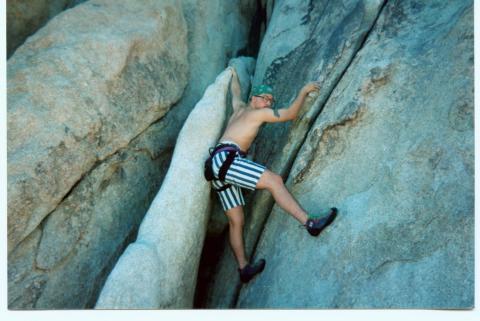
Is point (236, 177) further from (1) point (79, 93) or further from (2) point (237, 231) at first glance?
(1) point (79, 93)

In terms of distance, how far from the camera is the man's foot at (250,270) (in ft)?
13.8

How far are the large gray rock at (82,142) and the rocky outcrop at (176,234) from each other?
0.47m

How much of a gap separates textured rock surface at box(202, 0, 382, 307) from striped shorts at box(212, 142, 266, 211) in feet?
0.75

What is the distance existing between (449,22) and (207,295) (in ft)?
9.16

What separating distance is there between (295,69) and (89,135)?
1857mm

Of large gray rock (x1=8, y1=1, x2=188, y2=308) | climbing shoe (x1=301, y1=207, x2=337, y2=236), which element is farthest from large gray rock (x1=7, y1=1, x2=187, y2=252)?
climbing shoe (x1=301, y1=207, x2=337, y2=236)

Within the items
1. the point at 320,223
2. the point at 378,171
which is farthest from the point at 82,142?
the point at 378,171

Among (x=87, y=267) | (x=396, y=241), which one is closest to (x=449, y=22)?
(x=396, y=241)

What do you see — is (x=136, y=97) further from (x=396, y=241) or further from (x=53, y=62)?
(x=396, y=241)

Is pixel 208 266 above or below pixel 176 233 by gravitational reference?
below

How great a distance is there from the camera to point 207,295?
4.68 m

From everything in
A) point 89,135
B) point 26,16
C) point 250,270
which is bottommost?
point 250,270

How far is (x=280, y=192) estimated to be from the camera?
412 cm

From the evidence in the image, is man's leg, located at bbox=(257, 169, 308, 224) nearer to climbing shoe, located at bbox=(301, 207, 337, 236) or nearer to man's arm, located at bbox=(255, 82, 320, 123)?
climbing shoe, located at bbox=(301, 207, 337, 236)
